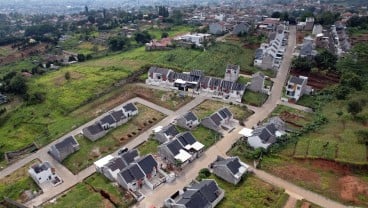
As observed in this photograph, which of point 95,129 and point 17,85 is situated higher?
point 17,85

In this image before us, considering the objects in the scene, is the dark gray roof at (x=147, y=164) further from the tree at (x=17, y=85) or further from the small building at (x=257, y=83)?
Answer: the tree at (x=17, y=85)

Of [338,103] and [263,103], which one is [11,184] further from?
[338,103]

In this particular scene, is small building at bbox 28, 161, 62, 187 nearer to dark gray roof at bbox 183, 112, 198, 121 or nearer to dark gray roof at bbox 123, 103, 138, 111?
dark gray roof at bbox 123, 103, 138, 111

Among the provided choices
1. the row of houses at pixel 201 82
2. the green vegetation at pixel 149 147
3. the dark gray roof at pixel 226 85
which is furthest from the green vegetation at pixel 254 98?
the green vegetation at pixel 149 147

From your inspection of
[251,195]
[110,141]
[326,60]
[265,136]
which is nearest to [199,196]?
[251,195]

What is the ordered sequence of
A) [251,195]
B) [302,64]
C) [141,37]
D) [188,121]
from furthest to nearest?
[141,37], [302,64], [188,121], [251,195]

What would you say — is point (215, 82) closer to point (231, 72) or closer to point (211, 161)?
point (231, 72)

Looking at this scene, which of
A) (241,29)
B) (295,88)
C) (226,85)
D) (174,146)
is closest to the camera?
(174,146)

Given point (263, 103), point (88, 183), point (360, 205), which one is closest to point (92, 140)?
point (88, 183)
